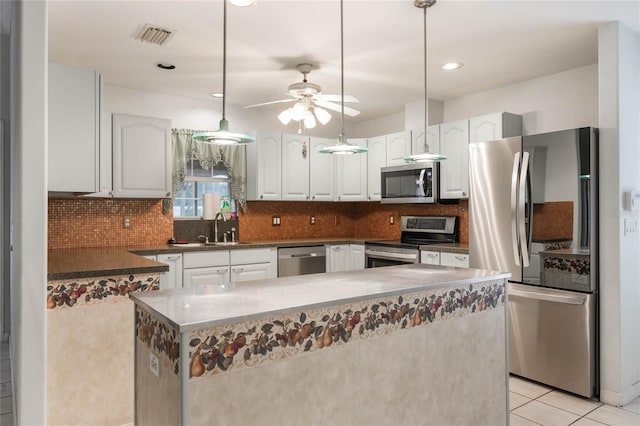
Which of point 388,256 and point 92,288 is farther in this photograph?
point 388,256

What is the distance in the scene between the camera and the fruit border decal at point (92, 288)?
2.46 metres

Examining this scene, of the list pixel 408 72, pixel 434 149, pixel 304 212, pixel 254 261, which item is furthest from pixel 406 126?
pixel 254 261

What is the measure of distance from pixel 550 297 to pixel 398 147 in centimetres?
246

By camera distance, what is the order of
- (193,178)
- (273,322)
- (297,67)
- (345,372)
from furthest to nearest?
(193,178), (297,67), (345,372), (273,322)

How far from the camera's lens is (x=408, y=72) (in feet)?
13.3

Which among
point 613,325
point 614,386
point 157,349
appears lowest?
point 614,386

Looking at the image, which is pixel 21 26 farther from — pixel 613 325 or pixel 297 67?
pixel 613 325

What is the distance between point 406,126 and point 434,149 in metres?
0.67

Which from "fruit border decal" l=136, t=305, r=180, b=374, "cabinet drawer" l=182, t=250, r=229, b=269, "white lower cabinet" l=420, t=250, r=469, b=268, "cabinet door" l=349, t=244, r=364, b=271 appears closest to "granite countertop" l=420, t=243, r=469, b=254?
"white lower cabinet" l=420, t=250, r=469, b=268

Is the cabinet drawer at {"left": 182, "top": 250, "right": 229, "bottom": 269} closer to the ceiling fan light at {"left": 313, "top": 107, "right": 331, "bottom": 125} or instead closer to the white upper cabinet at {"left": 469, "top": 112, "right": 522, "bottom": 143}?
the ceiling fan light at {"left": 313, "top": 107, "right": 331, "bottom": 125}

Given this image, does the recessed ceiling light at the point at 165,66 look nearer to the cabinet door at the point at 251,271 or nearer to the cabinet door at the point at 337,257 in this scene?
the cabinet door at the point at 251,271

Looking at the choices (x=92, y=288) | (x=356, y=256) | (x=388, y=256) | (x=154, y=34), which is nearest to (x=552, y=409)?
(x=388, y=256)

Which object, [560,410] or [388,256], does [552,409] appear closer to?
[560,410]

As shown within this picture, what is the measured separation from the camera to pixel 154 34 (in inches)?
123
